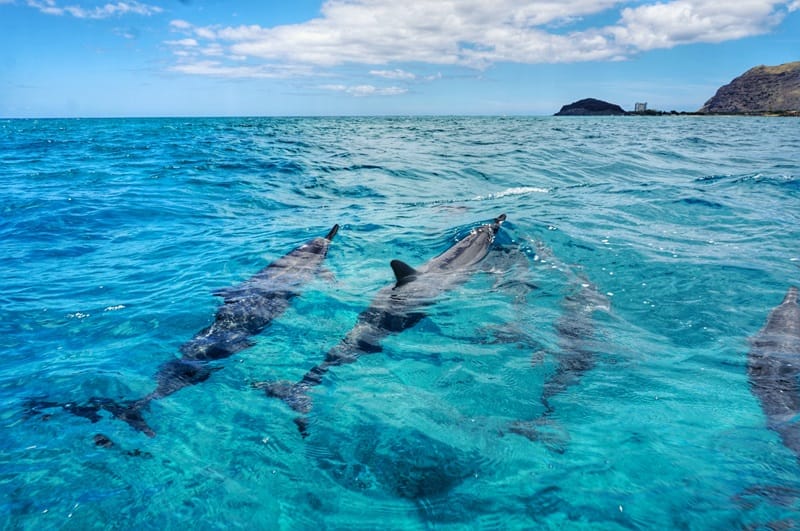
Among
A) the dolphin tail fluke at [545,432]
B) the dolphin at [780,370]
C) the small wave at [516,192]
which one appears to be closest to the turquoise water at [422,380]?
the dolphin tail fluke at [545,432]

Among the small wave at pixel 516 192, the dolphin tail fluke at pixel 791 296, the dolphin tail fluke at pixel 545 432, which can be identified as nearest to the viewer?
the dolphin tail fluke at pixel 545 432

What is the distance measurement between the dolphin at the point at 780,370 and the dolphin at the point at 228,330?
6.33m

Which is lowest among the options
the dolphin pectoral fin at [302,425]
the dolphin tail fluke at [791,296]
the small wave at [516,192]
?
the dolphin pectoral fin at [302,425]

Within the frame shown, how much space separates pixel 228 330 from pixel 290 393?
2107 millimetres

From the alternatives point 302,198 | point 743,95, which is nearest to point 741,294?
point 302,198

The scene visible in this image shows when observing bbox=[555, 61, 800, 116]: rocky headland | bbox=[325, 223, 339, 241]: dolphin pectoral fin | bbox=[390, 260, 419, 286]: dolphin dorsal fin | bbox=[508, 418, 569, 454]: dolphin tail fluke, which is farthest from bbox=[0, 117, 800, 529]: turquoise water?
bbox=[555, 61, 800, 116]: rocky headland

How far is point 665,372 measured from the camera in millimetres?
5590

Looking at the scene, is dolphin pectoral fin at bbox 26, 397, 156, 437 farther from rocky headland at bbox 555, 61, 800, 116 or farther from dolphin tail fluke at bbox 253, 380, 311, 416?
rocky headland at bbox 555, 61, 800, 116

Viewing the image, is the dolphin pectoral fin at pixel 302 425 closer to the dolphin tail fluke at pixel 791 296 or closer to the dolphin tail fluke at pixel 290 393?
the dolphin tail fluke at pixel 290 393

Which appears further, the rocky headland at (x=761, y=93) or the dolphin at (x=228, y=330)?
the rocky headland at (x=761, y=93)

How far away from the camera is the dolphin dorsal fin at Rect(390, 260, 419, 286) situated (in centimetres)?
809

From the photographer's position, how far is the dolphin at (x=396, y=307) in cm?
554

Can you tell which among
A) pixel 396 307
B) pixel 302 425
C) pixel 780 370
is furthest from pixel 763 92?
pixel 302 425

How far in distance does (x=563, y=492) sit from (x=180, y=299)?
7141 millimetres
